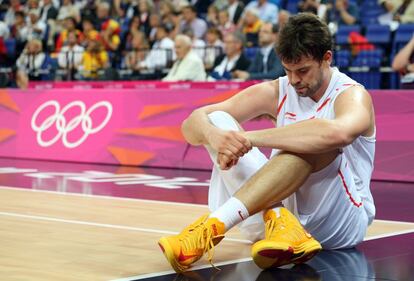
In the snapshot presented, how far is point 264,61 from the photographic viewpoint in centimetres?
1141

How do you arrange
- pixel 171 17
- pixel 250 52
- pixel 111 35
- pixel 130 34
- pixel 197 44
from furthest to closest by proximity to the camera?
pixel 111 35, pixel 130 34, pixel 171 17, pixel 197 44, pixel 250 52

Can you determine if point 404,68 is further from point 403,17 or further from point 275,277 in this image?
point 275,277

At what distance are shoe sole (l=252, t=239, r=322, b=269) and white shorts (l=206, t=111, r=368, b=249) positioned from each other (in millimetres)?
344

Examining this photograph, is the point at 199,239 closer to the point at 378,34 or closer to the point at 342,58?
the point at 342,58

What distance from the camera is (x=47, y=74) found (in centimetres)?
1524

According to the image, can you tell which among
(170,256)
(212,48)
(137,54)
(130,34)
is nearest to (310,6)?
(212,48)

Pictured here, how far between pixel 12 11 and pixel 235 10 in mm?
6448

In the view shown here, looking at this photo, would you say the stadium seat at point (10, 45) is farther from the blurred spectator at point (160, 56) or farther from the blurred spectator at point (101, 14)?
the blurred spectator at point (160, 56)

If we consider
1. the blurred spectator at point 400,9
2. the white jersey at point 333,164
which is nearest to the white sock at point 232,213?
the white jersey at point 333,164

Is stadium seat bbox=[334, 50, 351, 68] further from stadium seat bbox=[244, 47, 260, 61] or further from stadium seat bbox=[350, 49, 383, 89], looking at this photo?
stadium seat bbox=[244, 47, 260, 61]

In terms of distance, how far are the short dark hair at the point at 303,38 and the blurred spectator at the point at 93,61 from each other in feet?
34.0

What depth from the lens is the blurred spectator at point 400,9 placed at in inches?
464

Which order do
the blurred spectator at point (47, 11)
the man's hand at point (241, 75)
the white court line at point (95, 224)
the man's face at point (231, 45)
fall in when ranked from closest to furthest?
the white court line at point (95, 224) < the man's hand at point (241, 75) < the man's face at point (231, 45) < the blurred spectator at point (47, 11)

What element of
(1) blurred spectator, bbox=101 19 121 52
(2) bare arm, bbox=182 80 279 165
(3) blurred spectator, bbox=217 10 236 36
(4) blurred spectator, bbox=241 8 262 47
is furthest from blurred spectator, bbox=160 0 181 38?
(2) bare arm, bbox=182 80 279 165
